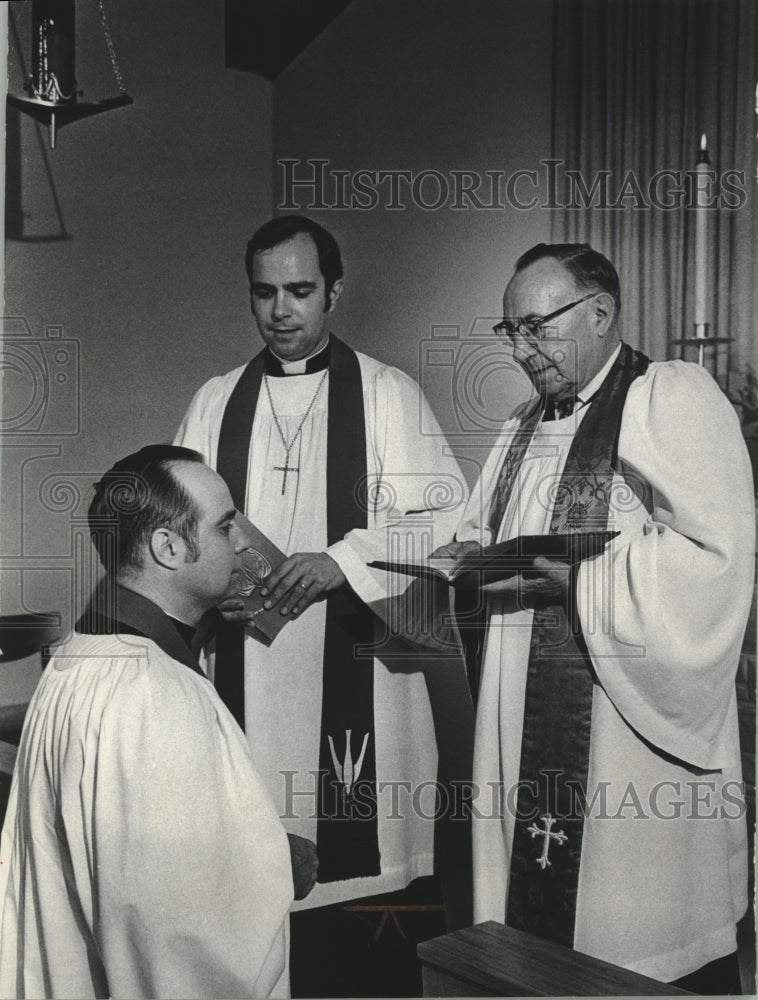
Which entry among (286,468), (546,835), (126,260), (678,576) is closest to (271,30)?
(126,260)

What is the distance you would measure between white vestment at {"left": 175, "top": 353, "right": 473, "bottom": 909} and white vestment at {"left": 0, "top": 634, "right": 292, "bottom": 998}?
0.29 metres

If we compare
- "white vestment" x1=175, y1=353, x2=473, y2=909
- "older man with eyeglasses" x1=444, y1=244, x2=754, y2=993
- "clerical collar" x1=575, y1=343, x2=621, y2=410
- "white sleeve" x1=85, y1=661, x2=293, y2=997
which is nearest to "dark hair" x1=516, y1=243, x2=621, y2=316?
"older man with eyeglasses" x1=444, y1=244, x2=754, y2=993

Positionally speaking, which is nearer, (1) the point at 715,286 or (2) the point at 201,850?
(2) the point at 201,850

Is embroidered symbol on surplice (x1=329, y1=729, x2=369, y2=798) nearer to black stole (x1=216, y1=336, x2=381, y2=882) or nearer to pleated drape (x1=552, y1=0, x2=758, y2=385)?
black stole (x1=216, y1=336, x2=381, y2=882)

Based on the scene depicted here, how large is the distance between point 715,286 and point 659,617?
0.94 meters

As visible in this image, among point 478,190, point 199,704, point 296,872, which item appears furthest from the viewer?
point 478,190

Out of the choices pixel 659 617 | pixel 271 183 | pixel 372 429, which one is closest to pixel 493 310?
pixel 372 429

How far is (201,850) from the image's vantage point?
2.57 meters

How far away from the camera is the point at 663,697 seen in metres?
2.83

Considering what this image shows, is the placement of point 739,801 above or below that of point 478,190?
below

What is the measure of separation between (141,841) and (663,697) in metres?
1.41

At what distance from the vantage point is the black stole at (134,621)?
257cm

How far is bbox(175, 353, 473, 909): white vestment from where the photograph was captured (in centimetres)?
291

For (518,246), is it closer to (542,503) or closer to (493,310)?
(493,310)
